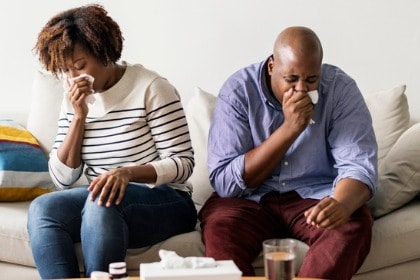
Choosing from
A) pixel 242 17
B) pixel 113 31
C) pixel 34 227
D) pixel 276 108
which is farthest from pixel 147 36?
pixel 34 227

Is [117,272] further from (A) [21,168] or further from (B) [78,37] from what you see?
(A) [21,168]

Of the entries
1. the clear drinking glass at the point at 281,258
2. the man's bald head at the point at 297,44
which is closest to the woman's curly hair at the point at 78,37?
the man's bald head at the point at 297,44

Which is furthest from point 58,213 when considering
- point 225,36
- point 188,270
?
point 225,36

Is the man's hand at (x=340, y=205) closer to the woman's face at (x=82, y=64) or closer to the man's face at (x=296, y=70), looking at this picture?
the man's face at (x=296, y=70)

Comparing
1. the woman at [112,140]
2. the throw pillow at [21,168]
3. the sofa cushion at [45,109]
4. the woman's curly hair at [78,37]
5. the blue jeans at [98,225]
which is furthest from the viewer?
the sofa cushion at [45,109]

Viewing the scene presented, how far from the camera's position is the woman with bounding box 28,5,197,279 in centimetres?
235

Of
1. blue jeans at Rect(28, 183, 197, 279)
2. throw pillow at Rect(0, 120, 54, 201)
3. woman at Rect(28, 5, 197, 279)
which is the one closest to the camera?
blue jeans at Rect(28, 183, 197, 279)

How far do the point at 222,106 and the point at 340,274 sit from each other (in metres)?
0.65

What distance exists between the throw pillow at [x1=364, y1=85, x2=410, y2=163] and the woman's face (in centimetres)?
96

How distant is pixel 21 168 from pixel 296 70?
1.03 meters

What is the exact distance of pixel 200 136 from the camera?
2861 millimetres

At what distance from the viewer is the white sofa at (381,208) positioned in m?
2.37

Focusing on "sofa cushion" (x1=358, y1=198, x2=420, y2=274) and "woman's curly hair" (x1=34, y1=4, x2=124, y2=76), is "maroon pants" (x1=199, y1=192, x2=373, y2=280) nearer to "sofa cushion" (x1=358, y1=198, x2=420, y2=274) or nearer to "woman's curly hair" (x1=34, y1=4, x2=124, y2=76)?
"sofa cushion" (x1=358, y1=198, x2=420, y2=274)

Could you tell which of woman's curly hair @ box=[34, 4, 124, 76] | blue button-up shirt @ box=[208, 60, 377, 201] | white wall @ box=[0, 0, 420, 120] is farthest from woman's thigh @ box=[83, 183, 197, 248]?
white wall @ box=[0, 0, 420, 120]
